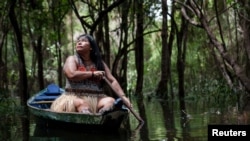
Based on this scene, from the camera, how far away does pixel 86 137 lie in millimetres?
6281

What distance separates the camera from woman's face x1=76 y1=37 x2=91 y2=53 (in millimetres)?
7105

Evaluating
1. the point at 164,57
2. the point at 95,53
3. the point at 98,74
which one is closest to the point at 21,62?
the point at 164,57

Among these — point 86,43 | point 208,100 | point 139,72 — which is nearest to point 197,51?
point 139,72

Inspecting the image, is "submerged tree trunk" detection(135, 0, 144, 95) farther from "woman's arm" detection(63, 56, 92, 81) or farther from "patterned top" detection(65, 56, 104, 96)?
"woman's arm" detection(63, 56, 92, 81)

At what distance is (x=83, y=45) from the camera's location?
7.11 meters

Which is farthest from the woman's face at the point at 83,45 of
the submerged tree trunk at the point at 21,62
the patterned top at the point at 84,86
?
the submerged tree trunk at the point at 21,62

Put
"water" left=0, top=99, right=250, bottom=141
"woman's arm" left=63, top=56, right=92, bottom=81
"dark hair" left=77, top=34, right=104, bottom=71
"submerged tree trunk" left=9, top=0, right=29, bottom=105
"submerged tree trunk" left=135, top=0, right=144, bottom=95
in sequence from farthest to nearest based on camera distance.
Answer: "submerged tree trunk" left=135, top=0, right=144, bottom=95
"submerged tree trunk" left=9, top=0, right=29, bottom=105
"dark hair" left=77, top=34, right=104, bottom=71
"woman's arm" left=63, top=56, right=92, bottom=81
"water" left=0, top=99, right=250, bottom=141

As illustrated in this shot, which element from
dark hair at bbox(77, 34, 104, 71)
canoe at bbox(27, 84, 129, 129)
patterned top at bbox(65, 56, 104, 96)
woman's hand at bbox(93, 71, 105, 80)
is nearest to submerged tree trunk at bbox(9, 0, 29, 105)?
canoe at bbox(27, 84, 129, 129)

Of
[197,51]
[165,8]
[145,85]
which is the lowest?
[145,85]

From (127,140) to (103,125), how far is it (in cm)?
65

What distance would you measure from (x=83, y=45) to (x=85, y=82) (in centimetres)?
53

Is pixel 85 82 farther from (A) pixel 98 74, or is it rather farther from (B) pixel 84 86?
(A) pixel 98 74

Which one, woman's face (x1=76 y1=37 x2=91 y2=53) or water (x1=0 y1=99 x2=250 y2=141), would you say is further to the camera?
woman's face (x1=76 y1=37 x2=91 y2=53)

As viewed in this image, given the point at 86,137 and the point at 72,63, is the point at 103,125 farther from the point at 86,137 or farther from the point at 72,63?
the point at 72,63
